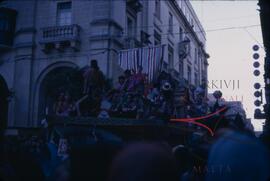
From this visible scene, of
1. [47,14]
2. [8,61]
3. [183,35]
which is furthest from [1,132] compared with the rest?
[183,35]

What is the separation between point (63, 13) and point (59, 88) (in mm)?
5138

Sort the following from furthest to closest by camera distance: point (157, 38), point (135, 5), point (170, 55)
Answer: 1. point (170, 55)
2. point (157, 38)
3. point (135, 5)

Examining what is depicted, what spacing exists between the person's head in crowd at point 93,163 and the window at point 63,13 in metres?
15.0

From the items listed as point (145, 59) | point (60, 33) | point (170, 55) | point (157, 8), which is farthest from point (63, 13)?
point (170, 55)

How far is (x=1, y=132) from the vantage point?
6.64 m

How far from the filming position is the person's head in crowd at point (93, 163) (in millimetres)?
2816

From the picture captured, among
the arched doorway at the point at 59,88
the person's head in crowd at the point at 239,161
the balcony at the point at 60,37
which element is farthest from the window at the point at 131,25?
the person's head in crowd at the point at 239,161

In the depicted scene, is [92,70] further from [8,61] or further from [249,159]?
[8,61]

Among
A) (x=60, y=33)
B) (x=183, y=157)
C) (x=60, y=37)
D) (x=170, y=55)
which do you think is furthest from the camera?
(x=170, y=55)

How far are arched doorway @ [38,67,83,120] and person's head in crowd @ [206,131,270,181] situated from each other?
9316 mm

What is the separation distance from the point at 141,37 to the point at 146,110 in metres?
10.8

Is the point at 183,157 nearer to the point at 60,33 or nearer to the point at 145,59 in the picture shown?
the point at 145,59

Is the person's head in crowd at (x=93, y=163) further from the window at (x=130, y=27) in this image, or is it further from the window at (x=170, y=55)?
the window at (x=170, y=55)

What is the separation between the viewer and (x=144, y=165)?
8.57ft
